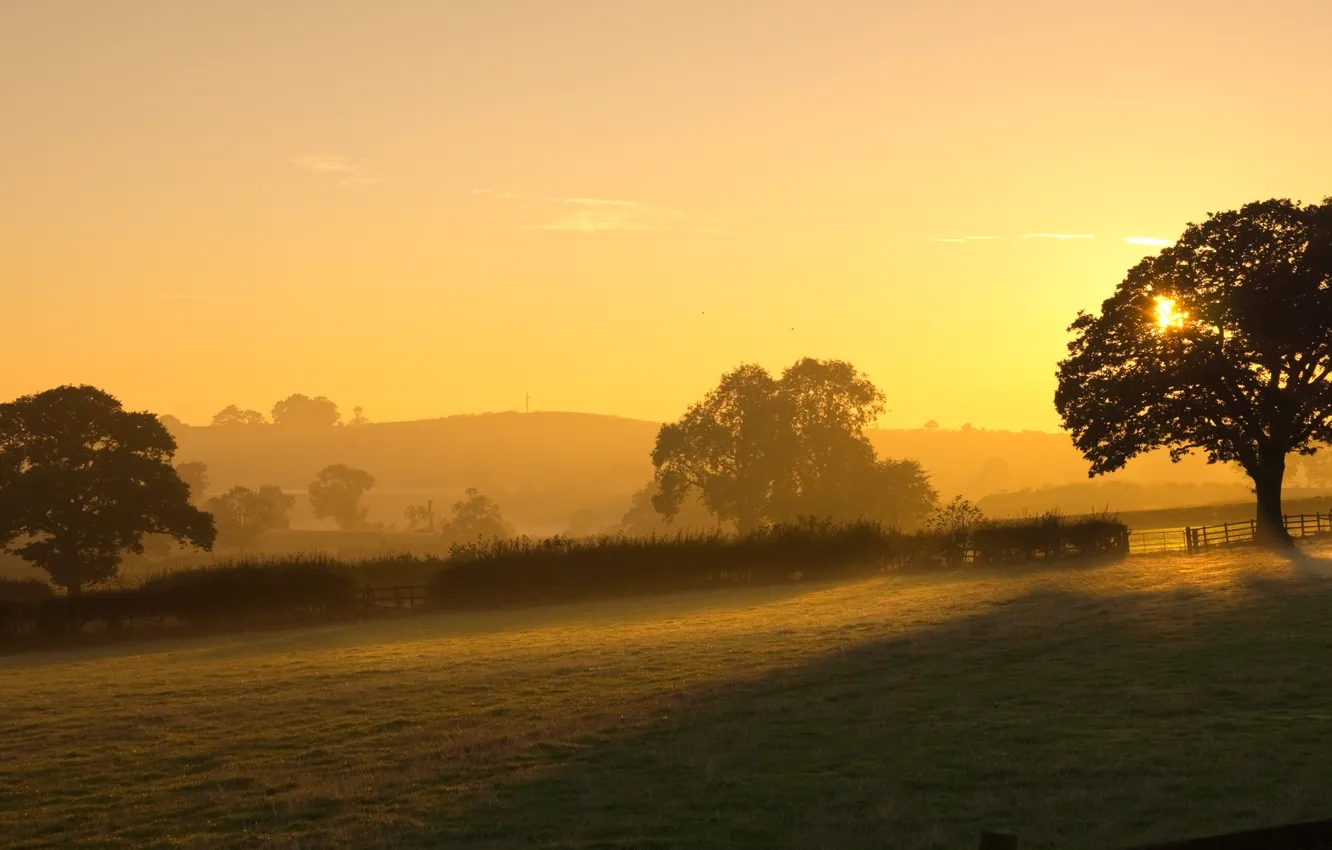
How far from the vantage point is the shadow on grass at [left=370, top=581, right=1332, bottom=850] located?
14742 mm

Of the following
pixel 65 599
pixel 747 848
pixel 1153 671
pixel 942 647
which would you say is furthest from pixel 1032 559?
pixel 747 848

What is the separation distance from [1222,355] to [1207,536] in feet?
35.4

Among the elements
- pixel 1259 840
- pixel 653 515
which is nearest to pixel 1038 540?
pixel 1259 840

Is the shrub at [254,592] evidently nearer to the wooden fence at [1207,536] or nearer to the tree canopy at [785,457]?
the wooden fence at [1207,536]

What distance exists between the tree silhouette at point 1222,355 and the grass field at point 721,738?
31255mm

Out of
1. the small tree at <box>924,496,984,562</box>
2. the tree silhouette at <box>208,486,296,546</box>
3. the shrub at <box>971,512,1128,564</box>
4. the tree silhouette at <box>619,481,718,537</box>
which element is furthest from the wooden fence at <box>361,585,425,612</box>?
the tree silhouette at <box>208,486,296,546</box>

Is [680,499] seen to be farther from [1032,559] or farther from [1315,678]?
[1315,678]

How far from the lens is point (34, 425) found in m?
71.5

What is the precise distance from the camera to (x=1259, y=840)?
7.51 m

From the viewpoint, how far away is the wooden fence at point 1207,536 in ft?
224

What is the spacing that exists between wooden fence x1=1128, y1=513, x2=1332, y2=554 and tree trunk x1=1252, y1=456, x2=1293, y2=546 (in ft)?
3.02

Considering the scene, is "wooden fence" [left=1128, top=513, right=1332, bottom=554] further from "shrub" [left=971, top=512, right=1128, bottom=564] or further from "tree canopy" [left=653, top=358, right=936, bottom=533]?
"tree canopy" [left=653, top=358, right=936, bottom=533]

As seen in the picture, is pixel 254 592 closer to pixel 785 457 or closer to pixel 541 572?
pixel 541 572

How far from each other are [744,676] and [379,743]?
8909 millimetres
